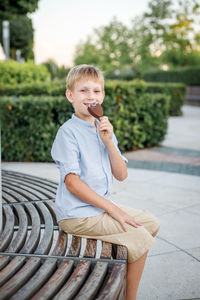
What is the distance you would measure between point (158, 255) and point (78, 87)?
1.59 m

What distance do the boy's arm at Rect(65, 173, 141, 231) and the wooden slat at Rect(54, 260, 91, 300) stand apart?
0.33m

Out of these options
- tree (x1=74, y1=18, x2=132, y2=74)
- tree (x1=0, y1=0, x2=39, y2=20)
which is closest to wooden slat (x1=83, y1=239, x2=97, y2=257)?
tree (x1=0, y1=0, x2=39, y2=20)

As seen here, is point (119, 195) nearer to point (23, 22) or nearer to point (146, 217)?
point (146, 217)

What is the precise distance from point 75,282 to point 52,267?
188 mm

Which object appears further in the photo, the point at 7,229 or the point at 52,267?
the point at 7,229

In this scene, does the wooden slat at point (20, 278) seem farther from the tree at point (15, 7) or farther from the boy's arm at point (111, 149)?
the tree at point (15, 7)

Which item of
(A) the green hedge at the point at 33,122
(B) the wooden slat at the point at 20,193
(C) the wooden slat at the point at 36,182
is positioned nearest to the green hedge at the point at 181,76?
(A) the green hedge at the point at 33,122

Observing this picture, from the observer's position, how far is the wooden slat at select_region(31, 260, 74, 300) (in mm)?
1438

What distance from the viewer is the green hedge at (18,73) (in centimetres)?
1122

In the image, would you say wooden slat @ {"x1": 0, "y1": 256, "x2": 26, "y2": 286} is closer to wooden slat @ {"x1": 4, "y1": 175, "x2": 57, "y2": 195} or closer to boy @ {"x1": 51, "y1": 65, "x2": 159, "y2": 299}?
boy @ {"x1": 51, "y1": 65, "x2": 159, "y2": 299}

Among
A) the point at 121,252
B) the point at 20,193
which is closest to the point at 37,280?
the point at 121,252

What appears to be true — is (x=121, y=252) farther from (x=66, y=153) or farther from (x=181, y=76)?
(x=181, y=76)

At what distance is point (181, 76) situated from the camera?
3170 cm

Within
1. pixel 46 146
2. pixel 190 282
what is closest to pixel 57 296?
pixel 190 282
